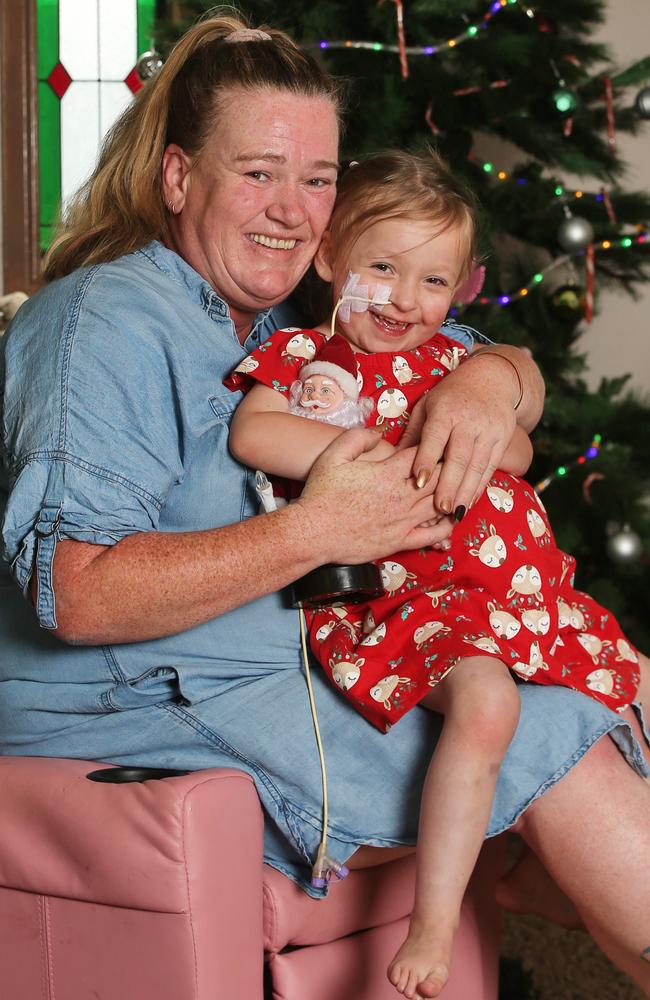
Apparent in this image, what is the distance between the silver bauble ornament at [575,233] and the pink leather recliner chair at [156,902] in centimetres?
188

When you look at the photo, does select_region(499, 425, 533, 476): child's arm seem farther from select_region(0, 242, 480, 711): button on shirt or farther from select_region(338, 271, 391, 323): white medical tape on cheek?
select_region(0, 242, 480, 711): button on shirt

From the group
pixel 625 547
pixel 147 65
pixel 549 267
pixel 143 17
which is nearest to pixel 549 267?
pixel 549 267

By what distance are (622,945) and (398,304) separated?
Answer: 0.87 meters

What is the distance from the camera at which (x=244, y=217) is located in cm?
155

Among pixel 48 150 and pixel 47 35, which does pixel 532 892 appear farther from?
pixel 47 35

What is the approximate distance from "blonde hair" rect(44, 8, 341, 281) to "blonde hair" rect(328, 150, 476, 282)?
11 centimetres

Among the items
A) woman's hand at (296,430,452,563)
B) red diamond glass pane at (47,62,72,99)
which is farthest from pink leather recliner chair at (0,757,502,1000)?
red diamond glass pane at (47,62,72,99)

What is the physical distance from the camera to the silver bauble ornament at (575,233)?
2.77 m

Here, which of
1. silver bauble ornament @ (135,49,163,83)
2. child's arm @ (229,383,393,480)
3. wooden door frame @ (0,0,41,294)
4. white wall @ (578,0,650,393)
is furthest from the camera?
wooden door frame @ (0,0,41,294)

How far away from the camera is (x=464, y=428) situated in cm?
140

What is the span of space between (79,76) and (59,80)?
0.07m

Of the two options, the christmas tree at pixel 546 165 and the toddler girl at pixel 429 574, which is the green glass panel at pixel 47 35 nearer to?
the christmas tree at pixel 546 165

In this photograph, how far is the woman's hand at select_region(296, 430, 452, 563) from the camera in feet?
4.32

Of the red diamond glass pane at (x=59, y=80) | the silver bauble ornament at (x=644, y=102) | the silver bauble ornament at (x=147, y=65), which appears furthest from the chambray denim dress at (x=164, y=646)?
the red diamond glass pane at (x=59, y=80)
